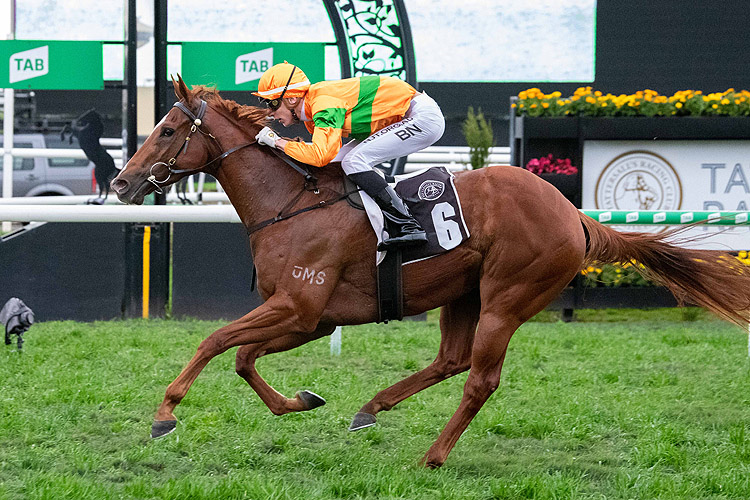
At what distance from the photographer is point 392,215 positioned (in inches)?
164

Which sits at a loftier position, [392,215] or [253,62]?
[253,62]

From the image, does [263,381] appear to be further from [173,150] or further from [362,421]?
[173,150]

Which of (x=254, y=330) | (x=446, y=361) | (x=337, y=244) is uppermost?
(x=337, y=244)

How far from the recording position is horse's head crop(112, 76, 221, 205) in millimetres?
4160

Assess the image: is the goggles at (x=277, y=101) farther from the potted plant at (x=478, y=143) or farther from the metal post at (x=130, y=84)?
the potted plant at (x=478, y=143)

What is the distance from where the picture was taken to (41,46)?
26.1 feet

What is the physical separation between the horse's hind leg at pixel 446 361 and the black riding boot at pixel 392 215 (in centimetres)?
62

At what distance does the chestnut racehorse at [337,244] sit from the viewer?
411 centimetres

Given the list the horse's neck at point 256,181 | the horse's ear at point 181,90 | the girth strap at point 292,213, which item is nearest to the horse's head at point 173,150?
the horse's ear at point 181,90

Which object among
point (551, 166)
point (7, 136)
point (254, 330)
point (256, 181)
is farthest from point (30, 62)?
point (254, 330)

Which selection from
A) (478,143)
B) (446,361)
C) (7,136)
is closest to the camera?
(446,361)

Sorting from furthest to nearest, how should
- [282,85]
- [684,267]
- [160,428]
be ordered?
[684,267] < [282,85] < [160,428]

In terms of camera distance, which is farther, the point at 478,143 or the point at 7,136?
the point at 7,136

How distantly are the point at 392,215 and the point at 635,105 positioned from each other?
470cm
